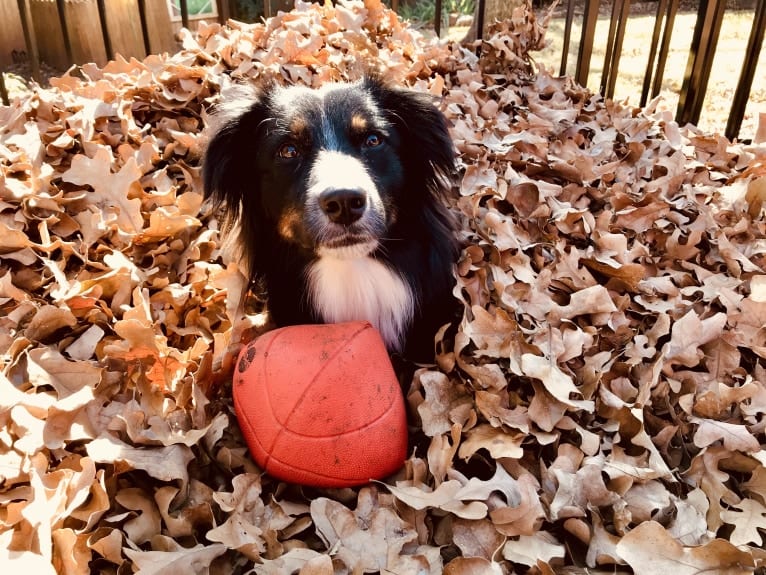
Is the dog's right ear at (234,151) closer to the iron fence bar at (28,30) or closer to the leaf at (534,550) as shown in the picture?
the leaf at (534,550)

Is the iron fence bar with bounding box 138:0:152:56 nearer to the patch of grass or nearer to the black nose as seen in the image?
the patch of grass

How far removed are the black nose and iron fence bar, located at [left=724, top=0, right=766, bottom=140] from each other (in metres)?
3.71

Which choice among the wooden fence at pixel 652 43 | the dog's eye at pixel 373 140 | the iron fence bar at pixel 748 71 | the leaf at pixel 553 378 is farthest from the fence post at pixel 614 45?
the leaf at pixel 553 378

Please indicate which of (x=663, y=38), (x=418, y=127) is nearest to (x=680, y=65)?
(x=663, y=38)

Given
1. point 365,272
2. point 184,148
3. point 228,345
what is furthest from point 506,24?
point 228,345

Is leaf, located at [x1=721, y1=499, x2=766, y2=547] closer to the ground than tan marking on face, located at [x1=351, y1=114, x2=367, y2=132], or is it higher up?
closer to the ground

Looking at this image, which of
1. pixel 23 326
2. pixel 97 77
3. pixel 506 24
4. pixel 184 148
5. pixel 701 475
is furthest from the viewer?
pixel 506 24

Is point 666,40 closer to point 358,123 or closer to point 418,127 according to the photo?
point 418,127

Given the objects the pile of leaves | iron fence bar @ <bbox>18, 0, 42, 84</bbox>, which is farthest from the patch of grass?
iron fence bar @ <bbox>18, 0, 42, 84</bbox>

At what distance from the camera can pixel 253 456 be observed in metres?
1.96

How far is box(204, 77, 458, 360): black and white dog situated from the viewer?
88.4 inches

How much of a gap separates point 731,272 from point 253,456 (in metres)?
2.12

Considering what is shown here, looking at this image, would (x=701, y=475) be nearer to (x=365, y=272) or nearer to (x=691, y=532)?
(x=691, y=532)

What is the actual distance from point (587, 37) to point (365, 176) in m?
3.36
